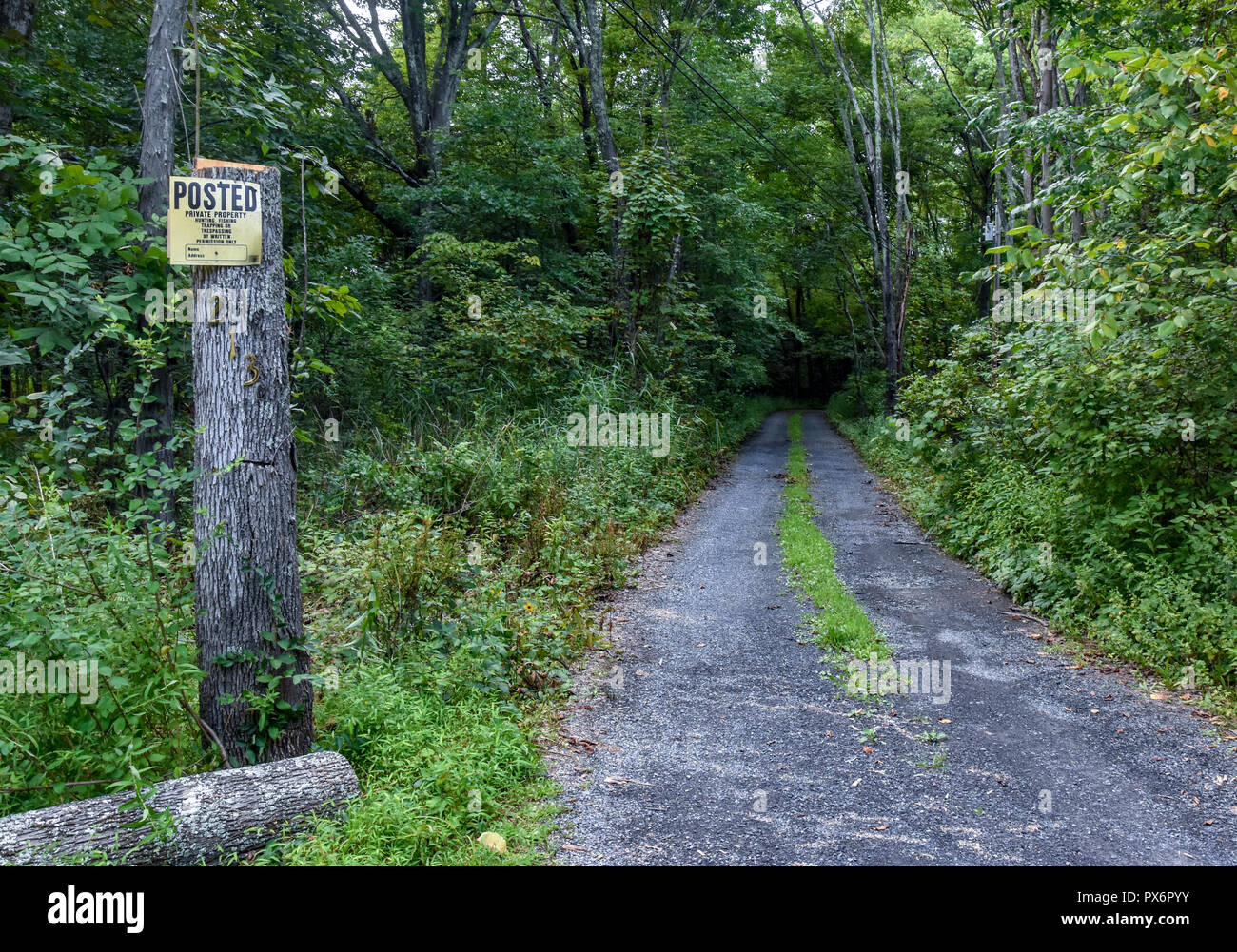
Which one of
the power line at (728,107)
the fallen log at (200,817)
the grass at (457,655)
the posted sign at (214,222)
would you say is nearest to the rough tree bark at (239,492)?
the posted sign at (214,222)

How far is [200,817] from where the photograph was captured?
118 inches

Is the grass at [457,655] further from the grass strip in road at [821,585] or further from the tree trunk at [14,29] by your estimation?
the tree trunk at [14,29]

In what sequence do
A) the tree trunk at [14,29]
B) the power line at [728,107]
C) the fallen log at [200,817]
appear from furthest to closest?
1. the power line at [728,107]
2. the tree trunk at [14,29]
3. the fallen log at [200,817]

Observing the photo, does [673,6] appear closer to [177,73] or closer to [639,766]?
[177,73]

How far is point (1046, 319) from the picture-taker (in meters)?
7.06

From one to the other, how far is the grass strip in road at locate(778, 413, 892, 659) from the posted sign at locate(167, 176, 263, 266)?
4.94 m

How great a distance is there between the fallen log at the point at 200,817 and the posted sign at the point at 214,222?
2.31 m

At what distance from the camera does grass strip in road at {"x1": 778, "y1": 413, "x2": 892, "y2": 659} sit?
5949 millimetres

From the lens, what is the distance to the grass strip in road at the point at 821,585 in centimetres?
595

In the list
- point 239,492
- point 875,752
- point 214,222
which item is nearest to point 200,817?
point 239,492

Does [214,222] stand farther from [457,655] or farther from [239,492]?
[457,655]

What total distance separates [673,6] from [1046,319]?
13776mm

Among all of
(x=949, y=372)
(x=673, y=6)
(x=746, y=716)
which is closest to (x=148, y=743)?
(x=746, y=716)

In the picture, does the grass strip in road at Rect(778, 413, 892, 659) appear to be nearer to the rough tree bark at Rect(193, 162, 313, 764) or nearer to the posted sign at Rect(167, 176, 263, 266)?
the rough tree bark at Rect(193, 162, 313, 764)
